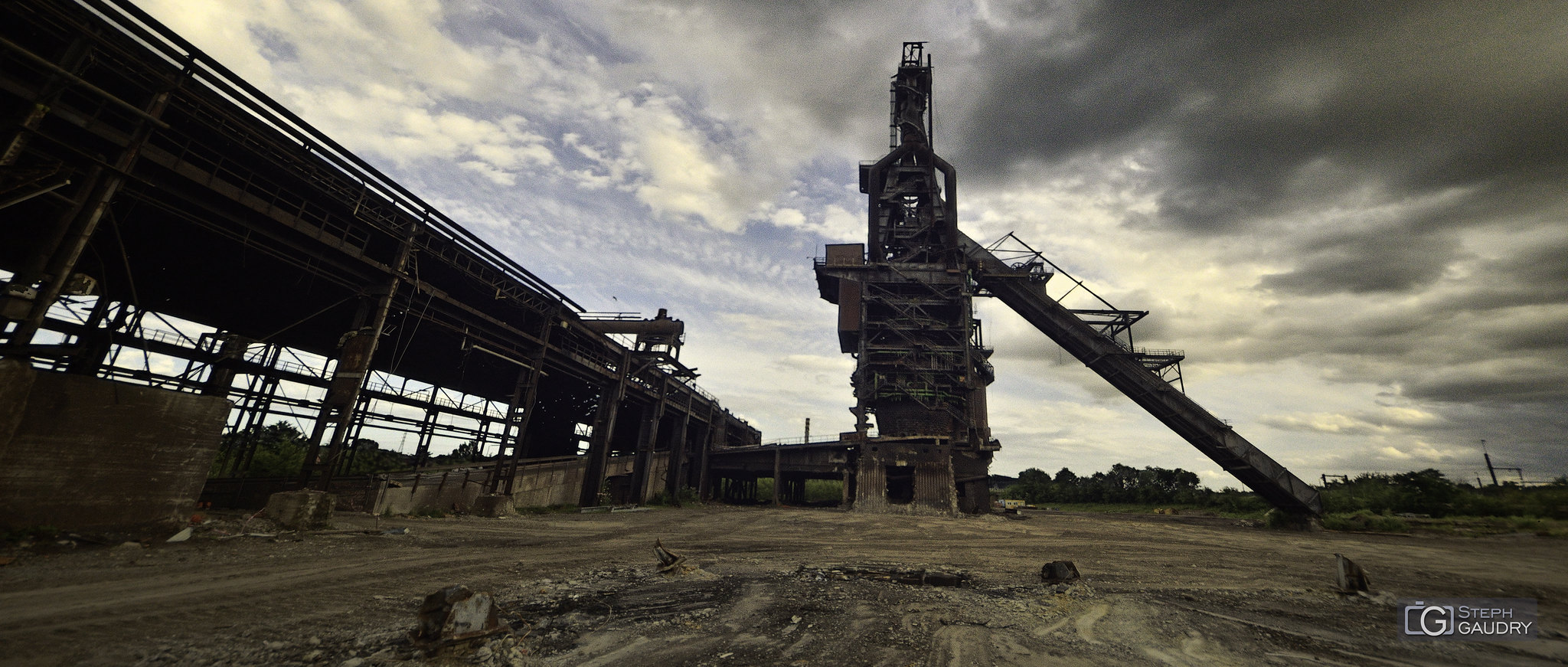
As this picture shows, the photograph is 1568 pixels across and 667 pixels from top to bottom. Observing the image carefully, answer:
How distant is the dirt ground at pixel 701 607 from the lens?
172 inches

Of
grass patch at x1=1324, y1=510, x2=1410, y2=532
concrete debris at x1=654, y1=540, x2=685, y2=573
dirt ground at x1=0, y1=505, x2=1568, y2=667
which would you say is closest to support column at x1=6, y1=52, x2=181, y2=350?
dirt ground at x1=0, y1=505, x2=1568, y2=667

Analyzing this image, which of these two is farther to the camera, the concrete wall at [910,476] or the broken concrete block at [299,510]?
the concrete wall at [910,476]

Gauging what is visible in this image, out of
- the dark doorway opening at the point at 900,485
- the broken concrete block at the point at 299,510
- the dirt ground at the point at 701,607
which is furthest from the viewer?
the dark doorway opening at the point at 900,485

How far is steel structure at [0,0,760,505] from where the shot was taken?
8.92 meters

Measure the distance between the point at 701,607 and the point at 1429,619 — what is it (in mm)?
10023

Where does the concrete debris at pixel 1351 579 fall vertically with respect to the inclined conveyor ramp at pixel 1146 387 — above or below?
below

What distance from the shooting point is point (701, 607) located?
6258mm

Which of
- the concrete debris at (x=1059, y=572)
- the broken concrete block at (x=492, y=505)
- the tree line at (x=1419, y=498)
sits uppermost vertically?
the tree line at (x=1419, y=498)

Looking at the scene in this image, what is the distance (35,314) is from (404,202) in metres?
8.11

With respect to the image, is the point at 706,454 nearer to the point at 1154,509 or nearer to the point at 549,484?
the point at 549,484

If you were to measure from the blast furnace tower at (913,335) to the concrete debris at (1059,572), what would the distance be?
23645mm

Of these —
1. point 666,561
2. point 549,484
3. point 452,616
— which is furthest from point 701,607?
point 549,484

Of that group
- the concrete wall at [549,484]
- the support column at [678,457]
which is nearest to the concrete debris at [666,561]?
the concrete wall at [549,484]

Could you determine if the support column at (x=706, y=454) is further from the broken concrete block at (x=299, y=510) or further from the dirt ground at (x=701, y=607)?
the dirt ground at (x=701, y=607)
